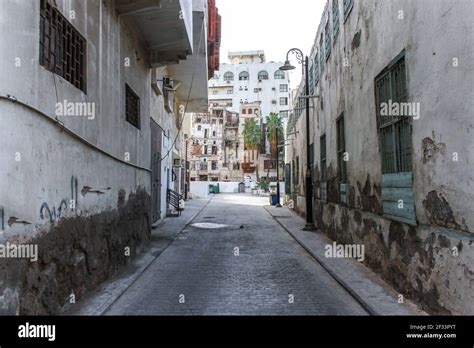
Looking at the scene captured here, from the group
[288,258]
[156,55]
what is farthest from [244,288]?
[156,55]

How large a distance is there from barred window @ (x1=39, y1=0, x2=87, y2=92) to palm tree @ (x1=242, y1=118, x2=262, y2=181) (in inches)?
2514

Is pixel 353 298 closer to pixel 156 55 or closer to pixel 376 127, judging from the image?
pixel 376 127

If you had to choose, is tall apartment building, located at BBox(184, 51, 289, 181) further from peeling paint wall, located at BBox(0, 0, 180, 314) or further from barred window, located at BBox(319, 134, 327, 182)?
peeling paint wall, located at BBox(0, 0, 180, 314)

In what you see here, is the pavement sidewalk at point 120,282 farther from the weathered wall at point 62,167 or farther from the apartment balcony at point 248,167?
the apartment balcony at point 248,167

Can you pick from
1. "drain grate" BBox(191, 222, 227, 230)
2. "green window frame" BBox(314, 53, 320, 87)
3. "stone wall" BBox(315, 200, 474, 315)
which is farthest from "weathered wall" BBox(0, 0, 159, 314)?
"green window frame" BBox(314, 53, 320, 87)

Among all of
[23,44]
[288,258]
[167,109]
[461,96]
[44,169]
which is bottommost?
[288,258]

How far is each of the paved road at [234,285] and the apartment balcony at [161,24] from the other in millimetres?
5457

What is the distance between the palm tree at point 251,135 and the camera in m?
69.9

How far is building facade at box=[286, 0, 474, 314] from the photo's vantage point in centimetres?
432

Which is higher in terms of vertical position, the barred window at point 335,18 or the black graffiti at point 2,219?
the barred window at point 335,18

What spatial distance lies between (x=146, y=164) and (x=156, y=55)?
10.5 feet

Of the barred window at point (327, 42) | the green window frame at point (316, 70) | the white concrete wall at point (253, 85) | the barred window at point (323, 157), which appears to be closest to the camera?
the barred window at point (327, 42)

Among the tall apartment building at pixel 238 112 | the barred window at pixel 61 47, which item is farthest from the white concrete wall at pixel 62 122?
the tall apartment building at pixel 238 112

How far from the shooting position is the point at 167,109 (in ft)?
58.1
